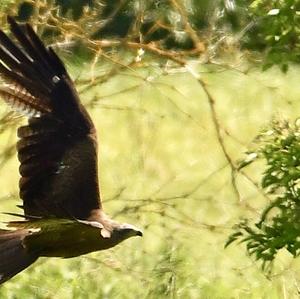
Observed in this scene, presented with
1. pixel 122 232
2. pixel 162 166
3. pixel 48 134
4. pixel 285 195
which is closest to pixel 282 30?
pixel 285 195

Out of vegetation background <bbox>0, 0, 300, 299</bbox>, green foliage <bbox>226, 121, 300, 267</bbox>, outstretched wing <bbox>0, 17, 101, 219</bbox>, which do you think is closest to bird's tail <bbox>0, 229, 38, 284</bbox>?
outstretched wing <bbox>0, 17, 101, 219</bbox>

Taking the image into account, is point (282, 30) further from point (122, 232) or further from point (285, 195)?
point (122, 232)

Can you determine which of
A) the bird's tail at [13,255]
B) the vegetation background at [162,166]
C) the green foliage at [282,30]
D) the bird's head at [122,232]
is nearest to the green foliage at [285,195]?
the green foliage at [282,30]

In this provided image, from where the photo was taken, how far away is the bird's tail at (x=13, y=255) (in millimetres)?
4887

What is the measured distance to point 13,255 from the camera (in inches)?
195

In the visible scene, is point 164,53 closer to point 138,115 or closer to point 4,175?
point 138,115

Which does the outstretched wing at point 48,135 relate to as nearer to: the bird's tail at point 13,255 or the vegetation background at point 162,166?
the bird's tail at point 13,255

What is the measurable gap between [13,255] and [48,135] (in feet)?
2.40

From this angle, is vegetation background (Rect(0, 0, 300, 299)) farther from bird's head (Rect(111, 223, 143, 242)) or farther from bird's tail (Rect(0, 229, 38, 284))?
bird's tail (Rect(0, 229, 38, 284))

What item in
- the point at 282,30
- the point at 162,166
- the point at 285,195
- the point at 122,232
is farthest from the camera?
the point at 162,166

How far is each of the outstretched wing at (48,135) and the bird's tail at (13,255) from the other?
348 mm

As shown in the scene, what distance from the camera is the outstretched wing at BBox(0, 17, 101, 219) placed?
212 inches

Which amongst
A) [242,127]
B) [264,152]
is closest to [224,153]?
[242,127]

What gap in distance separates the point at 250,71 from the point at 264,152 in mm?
3333
